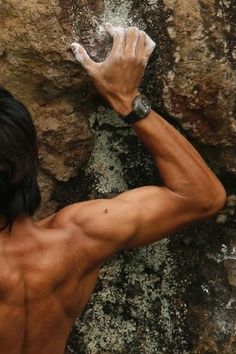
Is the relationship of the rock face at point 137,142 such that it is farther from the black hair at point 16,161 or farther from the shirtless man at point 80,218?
the black hair at point 16,161

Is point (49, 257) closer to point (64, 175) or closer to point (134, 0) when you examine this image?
point (64, 175)

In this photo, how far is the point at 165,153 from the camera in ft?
7.17

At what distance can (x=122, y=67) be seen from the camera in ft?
7.13

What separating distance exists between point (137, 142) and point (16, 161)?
1.50ft

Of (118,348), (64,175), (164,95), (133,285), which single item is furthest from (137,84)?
(118,348)

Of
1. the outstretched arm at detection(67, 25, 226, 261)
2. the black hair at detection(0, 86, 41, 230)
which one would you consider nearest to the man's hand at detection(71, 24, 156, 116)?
the outstretched arm at detection(67, 25, 226, 261)

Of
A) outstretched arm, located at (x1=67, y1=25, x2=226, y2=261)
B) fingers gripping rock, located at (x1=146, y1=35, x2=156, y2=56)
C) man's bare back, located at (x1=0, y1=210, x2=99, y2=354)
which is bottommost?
man's bare back, located at (x1=0, y1=210, x2=99, y2=354)

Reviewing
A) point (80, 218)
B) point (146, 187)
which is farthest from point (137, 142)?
point (80, 218)

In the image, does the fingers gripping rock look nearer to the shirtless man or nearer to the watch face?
the shirtless man

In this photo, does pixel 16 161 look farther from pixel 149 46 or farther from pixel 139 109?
pixel 149 46

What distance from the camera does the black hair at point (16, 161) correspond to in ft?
6.56

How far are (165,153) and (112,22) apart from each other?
34 centimetres

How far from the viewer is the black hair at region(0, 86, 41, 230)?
2.00 metres

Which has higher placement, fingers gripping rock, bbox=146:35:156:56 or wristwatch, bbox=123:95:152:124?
fingers gripping rock, bbox=146:35:156:56
